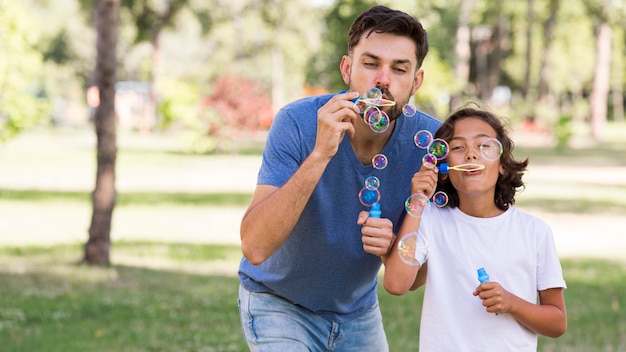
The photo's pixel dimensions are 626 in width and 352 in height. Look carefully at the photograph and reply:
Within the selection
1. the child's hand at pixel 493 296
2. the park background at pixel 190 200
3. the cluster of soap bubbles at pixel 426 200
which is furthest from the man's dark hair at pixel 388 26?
the park background at pixel 190 200

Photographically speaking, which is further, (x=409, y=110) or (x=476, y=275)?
(x=409, y=110)

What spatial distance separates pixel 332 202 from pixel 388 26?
0.70m

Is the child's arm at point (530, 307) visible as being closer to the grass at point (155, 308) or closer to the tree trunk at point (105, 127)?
the grass at point (155, 308)

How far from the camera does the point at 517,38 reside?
223 feet

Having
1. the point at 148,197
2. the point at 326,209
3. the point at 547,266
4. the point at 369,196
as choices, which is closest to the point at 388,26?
the point at 369,196

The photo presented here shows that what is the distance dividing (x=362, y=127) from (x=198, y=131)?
3020 centimetres

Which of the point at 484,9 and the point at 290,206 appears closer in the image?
the point at 290,206

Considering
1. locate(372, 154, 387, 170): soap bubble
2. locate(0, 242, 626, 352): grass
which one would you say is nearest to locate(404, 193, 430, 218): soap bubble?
locate(372, 154, 387, 170): soap bubble

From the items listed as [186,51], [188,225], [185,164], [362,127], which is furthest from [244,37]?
[362,127]

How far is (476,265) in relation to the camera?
3279 millimetres

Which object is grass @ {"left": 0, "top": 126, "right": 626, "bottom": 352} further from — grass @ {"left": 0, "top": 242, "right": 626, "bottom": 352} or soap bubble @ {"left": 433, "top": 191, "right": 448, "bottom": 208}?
soap bubble @ {"left": 433, "top": 191, "right": 448, "bottom": 208}

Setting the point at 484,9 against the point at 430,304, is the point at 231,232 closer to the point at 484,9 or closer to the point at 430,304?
the point at 430,304

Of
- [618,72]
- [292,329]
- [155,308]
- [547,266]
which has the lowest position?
[155,308]

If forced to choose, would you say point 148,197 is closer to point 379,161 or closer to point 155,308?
point 155,308
